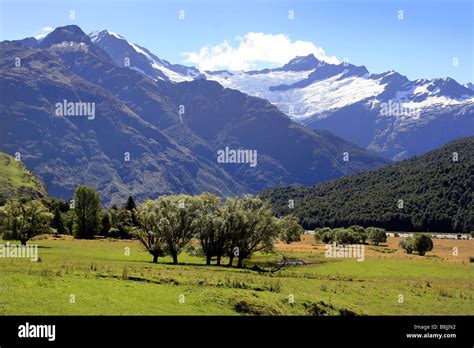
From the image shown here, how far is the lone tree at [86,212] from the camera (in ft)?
484

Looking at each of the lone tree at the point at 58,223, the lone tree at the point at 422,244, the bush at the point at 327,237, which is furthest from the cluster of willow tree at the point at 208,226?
the bush at the point at 327,237

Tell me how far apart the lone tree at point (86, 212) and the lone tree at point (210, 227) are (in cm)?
6970

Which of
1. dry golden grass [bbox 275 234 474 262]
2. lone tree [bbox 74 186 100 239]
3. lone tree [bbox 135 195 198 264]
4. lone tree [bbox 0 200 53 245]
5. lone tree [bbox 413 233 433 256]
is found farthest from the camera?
lone tree [bbox 74 186 100 239]

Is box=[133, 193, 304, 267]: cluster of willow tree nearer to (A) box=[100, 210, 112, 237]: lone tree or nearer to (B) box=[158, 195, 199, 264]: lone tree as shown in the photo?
(B) box=[158, 195, 199, 264]: lone tree

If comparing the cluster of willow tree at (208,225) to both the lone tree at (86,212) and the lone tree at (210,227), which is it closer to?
the lone tree at (210,227)

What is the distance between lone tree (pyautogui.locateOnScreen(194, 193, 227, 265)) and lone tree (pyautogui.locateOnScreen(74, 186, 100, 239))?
229 ft

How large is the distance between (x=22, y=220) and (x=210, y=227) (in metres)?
36.0

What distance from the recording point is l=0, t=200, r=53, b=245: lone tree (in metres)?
96.2

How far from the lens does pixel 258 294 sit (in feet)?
143

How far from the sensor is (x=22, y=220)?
318 feet
